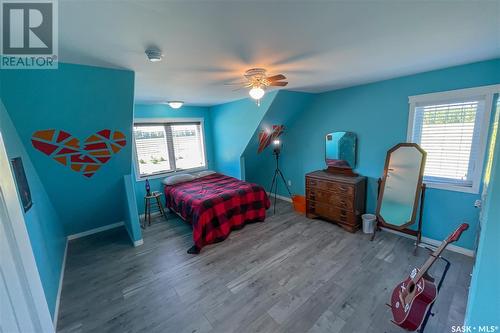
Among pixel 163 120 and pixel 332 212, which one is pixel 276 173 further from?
pixel 163 120

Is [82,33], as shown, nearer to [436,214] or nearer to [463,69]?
[463,69]

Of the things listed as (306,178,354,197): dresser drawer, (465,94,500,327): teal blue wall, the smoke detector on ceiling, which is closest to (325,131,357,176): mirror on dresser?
(306,178,354,197): dresser drawer

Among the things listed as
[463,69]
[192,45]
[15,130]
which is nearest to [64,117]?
[15,130]

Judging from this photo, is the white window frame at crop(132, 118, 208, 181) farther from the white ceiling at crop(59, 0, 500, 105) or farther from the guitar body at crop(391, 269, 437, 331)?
the guitar body at crop(391, 269, 437, 331)

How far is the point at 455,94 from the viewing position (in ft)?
7.73

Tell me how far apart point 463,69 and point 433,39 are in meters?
1.28

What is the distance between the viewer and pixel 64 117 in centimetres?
192

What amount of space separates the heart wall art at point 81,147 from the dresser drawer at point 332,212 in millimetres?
3110

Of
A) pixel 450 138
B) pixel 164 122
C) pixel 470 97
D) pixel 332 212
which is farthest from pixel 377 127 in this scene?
pixel 164 122

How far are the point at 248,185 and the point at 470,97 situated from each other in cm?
316

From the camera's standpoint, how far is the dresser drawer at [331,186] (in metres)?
3.08

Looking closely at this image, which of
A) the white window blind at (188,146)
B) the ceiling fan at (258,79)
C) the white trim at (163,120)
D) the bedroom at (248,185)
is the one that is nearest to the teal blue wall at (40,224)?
the bedroom at (248,185)

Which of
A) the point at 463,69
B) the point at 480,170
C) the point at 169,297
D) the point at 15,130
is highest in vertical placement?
the point at 463,69

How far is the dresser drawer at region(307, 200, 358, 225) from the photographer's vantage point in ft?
10.2
